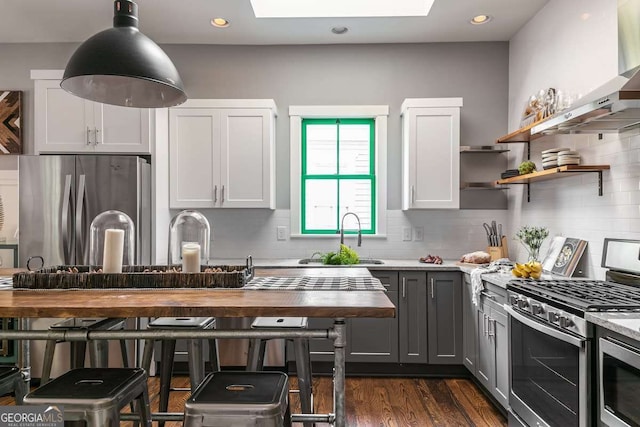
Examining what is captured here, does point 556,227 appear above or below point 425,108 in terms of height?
below

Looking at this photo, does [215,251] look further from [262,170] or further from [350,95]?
[350,95]

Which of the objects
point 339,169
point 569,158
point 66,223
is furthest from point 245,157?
point 569,158

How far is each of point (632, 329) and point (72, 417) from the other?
6.41 feet

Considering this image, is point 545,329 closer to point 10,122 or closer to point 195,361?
point 195,361

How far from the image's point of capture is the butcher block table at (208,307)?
1.55 m

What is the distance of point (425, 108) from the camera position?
4055 millimetres

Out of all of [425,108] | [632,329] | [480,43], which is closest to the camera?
[632,329]

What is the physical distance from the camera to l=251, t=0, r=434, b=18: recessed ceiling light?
380 centimetres

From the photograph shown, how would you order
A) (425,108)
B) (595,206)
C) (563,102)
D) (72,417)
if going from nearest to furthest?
(72,417) → (595,206) → (563,102) → (425,108)

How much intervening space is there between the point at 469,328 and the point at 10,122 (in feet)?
15.0

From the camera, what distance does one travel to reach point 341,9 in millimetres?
3828

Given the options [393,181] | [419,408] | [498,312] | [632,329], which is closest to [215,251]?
[393,181]

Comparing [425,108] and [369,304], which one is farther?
[425,108]

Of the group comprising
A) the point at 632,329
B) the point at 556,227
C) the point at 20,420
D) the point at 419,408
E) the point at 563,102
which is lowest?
the point at 419,408
